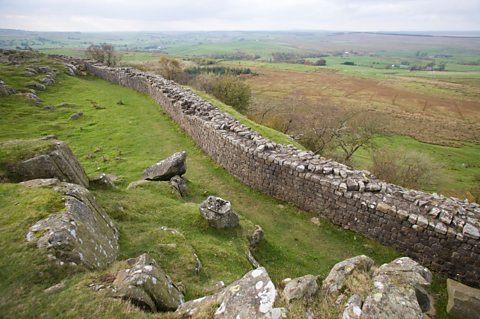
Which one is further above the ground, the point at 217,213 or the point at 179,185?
the point at 217,213

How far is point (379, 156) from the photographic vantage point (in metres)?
32.5

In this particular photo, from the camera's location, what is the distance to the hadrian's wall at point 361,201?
34.2 ft

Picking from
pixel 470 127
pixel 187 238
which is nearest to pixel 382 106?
pixel 470 127

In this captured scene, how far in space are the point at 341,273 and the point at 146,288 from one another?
13.4 feet

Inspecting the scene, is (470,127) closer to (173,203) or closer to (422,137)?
(422,137)

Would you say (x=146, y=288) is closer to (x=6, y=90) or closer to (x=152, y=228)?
(x=152, y=228)

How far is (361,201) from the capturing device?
481 inches

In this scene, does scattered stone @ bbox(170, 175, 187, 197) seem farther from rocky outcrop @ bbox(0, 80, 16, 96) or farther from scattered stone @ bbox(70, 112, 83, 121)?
rocky outcrop @ bbox(0, 80, 16, 96)

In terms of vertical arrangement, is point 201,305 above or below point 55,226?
below

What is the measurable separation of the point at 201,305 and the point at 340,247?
321 inches

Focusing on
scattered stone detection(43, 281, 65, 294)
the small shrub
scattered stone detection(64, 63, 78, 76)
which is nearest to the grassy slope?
scattered stone detection(43, 281, 65, 294)

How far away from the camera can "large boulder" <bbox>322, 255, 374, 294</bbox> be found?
6203mm

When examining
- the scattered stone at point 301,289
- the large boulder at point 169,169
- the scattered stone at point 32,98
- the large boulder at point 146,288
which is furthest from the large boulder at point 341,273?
the scattered stone at point 32,98

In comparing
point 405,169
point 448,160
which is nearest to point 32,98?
point 405,169
